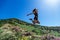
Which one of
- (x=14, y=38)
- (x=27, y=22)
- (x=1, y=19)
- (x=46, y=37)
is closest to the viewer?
(x=14, y=38)

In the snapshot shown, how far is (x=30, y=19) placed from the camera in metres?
25.6

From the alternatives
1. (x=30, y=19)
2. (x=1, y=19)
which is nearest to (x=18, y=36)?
(x=1, y=19)

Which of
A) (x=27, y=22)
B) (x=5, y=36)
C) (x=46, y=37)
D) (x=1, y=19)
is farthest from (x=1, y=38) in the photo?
(x=27, y=22)

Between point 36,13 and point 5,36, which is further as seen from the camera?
point 36,13

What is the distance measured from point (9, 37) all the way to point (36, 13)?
537 inches

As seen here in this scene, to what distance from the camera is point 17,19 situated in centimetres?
2591

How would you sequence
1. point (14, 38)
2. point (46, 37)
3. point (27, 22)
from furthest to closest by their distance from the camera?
point (27, 22) < point (46, 37) < point (14, 38)

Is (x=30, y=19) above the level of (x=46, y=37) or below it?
above

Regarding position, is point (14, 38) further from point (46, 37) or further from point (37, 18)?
point (37, 18)

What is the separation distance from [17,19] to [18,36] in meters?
12.3

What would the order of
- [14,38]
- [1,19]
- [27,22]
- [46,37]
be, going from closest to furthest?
[14,38], [46,37], [1,19], [27,22]

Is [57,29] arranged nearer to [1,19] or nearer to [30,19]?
[30,19]

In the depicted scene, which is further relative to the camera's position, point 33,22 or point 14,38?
point 33,22

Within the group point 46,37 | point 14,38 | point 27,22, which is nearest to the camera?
point 14,38
